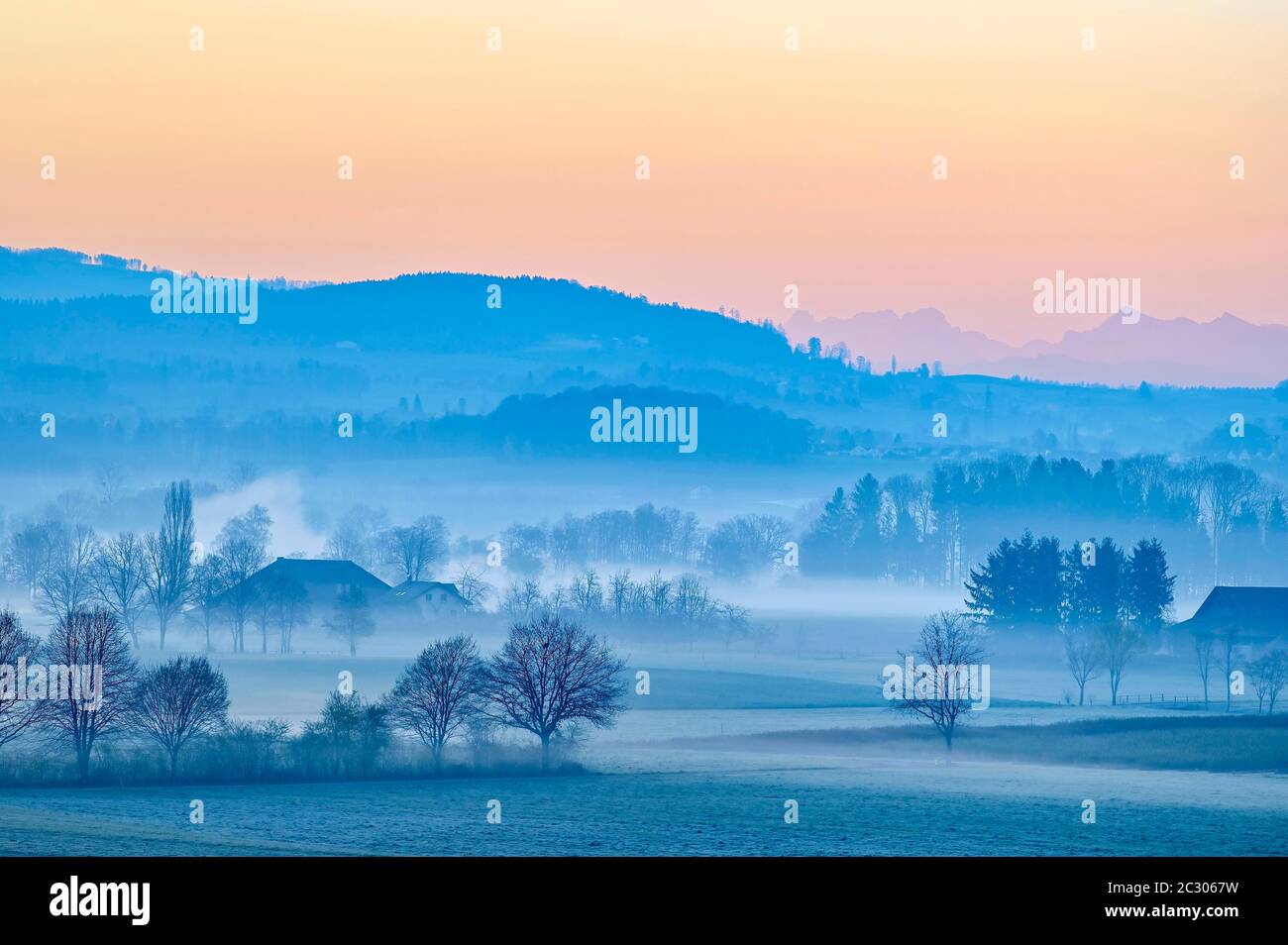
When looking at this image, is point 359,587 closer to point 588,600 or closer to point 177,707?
point 588,600

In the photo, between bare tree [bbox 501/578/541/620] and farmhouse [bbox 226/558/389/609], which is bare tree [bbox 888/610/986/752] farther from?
farmhouse [bbox 226/558/389/609]

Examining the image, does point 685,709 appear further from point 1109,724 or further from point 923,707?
point 1109,724

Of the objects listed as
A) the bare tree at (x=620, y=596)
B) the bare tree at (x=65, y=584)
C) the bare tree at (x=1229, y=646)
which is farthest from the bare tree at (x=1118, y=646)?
the bare tree at (x=65, y=584)

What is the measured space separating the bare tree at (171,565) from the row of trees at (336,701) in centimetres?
5301

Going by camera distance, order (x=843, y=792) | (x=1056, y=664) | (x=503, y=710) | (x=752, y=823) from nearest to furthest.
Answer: (x=752, y=823), (x=843, y=792), (x=503, y=710), (x=1056, y=664)

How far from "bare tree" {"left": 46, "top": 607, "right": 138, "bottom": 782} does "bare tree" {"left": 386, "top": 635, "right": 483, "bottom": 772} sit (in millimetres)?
11446

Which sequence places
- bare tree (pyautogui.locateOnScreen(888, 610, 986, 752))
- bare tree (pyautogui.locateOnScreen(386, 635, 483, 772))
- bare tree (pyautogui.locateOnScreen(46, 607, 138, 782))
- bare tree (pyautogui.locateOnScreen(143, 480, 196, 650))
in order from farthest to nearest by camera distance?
Result: bare tree (pyautogui.locateOnScreen(143, 480, 196, 650)) → bare tree (pyautogui.locateOnScreen(888, 610, 986, 752)) → bare tree (pyautogui.locateOnScreen(386, 635, 483, 772)) → bare tree (pyautogui.locateOnScreen(46, 607, 138, 782))

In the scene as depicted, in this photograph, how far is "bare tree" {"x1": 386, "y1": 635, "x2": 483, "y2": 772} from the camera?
73375 millimetres

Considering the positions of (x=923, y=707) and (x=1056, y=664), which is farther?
(x=1056, y=664)

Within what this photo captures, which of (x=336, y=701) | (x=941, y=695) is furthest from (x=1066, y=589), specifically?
(x=336, y=701)

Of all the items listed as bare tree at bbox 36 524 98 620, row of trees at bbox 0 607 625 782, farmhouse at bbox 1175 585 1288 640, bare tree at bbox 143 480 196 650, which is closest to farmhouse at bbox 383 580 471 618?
bare tree at bbox 143 480 196 650

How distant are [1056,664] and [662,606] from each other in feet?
138

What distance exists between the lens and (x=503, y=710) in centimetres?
7675
